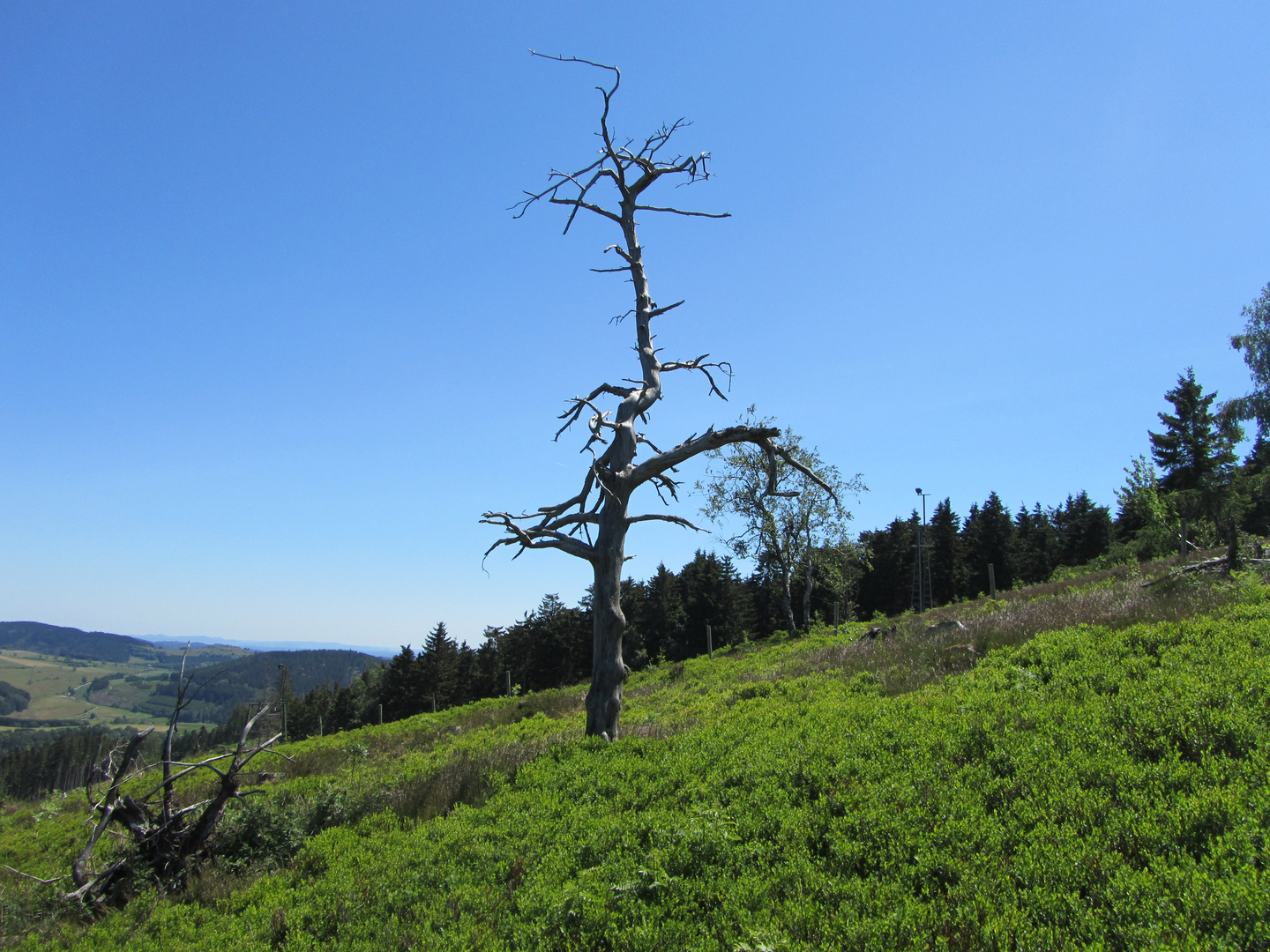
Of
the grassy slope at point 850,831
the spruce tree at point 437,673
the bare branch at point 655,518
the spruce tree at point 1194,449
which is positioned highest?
the spruce tree at point 1194,449

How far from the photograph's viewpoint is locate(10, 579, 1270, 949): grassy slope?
385 centimetres

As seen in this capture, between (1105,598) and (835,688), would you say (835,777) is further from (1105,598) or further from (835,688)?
(1105,598)

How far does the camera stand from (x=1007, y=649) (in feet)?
30.8

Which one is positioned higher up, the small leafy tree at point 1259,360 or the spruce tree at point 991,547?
the small leafy tree at point 1259,360

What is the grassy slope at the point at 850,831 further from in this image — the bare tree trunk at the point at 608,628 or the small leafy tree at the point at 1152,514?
the small leafy tree at the point at 1152,514

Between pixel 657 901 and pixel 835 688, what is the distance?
6.26 meters

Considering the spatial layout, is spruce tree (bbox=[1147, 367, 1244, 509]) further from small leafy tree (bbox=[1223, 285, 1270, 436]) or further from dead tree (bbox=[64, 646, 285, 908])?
dead tree (bbox=[64, 646, 285, 908])

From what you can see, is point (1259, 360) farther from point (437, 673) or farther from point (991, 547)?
point (437, 673)

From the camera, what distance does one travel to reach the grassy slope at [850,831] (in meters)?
3.85

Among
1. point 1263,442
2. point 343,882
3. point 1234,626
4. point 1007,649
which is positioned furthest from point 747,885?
point 1263,442

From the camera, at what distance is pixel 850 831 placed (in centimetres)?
501

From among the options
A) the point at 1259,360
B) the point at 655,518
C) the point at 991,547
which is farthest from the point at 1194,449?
the point at 655,518

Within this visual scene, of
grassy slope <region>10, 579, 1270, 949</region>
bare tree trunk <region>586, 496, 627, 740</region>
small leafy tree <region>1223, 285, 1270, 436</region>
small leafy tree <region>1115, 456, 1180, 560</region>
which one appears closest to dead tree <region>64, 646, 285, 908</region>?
grassy slope <region>10, 579, 1270, 949</region>

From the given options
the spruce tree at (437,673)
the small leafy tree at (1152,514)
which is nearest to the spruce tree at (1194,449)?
the small leafy tree at (1152,514)
